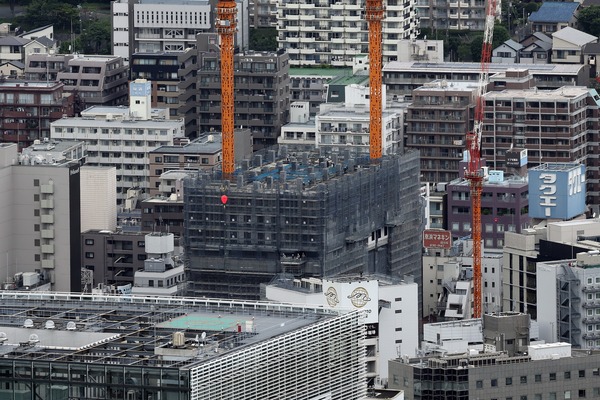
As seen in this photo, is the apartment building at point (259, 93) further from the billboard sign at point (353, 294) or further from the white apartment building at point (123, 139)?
the billboard sign at point (353, 294)

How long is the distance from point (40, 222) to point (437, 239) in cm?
2151

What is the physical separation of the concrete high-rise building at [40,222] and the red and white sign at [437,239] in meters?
19.1

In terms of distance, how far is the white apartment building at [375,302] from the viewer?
13362 centimetres

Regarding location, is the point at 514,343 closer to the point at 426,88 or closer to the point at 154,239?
the point at 154,239

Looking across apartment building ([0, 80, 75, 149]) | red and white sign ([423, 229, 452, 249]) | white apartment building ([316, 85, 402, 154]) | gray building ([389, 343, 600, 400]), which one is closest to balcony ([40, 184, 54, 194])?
red and white sign ([423, 229, 452, 249])

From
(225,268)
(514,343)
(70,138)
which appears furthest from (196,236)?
(70,138)

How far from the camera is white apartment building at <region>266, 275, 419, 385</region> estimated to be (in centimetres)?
13362

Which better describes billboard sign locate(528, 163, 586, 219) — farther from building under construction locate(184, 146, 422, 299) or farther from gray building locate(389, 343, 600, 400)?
gray building locate(389, 343, 600, 400)

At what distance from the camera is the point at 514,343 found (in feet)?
387

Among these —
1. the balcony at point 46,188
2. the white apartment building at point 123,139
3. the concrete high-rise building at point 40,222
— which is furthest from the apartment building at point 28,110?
the balcony at point 46,188

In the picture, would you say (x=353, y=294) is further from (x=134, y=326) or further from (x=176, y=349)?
(x=176, y=349)

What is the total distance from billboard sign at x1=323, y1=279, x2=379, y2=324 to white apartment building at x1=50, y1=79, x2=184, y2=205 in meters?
53.8

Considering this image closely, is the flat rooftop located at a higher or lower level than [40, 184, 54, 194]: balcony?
lower

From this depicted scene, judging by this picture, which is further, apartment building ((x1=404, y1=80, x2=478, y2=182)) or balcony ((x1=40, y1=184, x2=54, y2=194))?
apartment building ((x1=404, y1=80, x2=478, y2=182))
